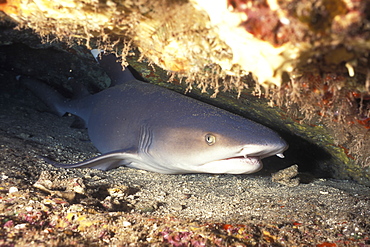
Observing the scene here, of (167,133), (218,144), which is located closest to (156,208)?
(218,144)

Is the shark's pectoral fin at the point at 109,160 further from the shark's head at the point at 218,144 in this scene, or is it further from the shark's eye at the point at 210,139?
the shark's eye at the point at 210,139

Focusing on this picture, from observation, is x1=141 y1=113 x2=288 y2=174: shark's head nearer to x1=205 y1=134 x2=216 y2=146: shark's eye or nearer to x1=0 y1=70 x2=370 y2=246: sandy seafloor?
x1=205 y1=134 x2=216 y2=146: shark's eye

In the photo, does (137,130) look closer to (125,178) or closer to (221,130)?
(125,178)

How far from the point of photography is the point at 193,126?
9.28ft

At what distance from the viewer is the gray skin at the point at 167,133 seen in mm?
2559

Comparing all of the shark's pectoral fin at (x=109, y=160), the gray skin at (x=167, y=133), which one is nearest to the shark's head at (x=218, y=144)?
the gray skin at (x=167, y=133)

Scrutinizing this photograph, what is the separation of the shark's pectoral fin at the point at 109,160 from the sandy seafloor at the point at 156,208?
10 centimetres

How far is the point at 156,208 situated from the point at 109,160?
54.7 inches

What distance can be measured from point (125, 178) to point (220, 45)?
6.82 feet

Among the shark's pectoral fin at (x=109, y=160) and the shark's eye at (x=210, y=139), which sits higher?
the shark's eye at (x=210, y=139)

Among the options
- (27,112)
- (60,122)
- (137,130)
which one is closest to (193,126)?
(137,130)

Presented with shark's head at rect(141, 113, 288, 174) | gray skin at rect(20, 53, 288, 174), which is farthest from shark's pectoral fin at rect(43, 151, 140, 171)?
shark's head at rect(141, 113, 288, 174)

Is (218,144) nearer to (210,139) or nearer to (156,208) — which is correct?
(210,139)

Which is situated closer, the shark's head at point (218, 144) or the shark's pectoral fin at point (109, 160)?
the shark's head at point (218, 144)
